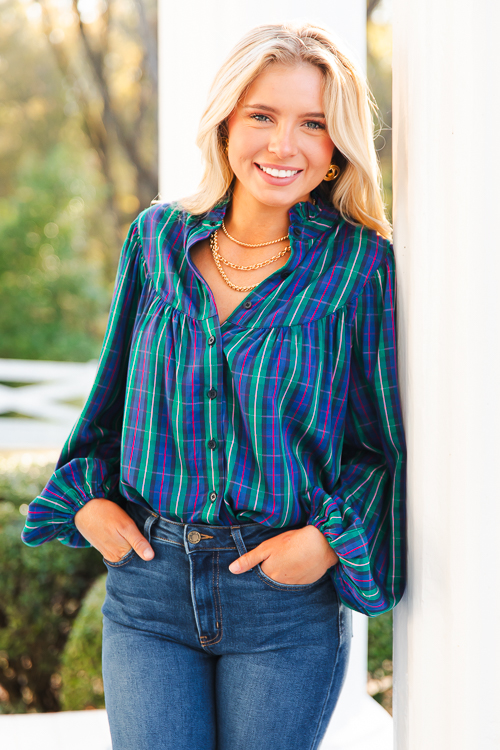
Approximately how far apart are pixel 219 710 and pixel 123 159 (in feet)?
38.5

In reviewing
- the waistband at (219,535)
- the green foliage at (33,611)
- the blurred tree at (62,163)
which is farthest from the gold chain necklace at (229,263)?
the blurred tree at (62,163)

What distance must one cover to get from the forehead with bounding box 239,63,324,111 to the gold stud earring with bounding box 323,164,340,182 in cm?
17

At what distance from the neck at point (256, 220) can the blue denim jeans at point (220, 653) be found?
0.65m

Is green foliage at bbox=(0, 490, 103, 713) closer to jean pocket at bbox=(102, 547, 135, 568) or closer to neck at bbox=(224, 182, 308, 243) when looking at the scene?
jean pocket at bbox=(102, 547, 135, 568)

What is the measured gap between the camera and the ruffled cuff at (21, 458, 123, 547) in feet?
5.82

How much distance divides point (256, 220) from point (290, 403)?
1.47 ft

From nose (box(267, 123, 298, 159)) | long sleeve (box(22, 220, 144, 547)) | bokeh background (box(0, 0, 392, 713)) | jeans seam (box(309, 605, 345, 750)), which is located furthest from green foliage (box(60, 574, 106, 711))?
bokeh background (box(0, 0, 392, 713))

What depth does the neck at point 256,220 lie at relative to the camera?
1.76 metres

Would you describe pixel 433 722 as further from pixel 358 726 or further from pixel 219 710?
pixel 358 726

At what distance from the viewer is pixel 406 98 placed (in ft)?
5.03

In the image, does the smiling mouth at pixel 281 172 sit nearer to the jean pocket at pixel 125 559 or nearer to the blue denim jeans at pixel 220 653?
the blue denim jeans at pixel 220 653

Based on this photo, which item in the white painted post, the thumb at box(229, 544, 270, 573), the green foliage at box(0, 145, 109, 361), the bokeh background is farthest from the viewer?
the green foliage at box(0, 145, 109, 361)

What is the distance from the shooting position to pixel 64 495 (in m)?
1.78

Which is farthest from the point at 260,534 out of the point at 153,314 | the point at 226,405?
the point at 153,314
